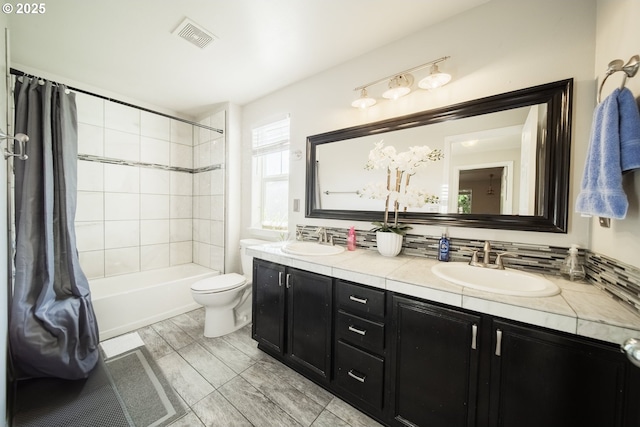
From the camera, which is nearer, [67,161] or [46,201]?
[46,201]

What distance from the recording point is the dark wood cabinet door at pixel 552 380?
2.40 feet

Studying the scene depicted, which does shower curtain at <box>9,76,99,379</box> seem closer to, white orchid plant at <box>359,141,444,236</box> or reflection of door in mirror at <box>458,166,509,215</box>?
white orchid plant at <box>359,141,444,236</box>

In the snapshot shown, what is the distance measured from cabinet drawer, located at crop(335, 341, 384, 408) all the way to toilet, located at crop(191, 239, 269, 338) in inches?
44.9

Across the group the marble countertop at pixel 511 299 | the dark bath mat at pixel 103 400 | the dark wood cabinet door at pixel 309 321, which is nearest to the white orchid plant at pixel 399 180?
the marble countertop at pixel 511 299

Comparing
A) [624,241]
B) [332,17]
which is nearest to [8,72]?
[332,17]

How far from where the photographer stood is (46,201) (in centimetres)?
146

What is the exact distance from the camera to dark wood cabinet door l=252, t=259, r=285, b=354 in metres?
1.61

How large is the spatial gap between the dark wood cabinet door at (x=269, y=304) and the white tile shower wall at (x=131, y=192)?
1.99 metres

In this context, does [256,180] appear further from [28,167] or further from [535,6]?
[535,6]

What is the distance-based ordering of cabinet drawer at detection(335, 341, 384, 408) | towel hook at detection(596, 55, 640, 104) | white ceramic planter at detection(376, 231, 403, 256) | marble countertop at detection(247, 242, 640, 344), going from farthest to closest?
white ceramic planter at detection(376, 231, 403, 256), cabinet drawer at detection(335, 341, 384, 408), towel hook at detection(596, 55, 640, 104), marble countertop at detection(247, 242, 640, 344)

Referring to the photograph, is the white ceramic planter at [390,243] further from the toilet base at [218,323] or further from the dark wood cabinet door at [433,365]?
the toilet base at [218,323]

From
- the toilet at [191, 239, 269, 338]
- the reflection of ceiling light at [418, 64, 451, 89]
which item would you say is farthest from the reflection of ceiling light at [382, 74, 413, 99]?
the toilet at [191, 239, 269, 338]

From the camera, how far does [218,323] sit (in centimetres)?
204

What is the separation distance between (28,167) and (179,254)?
1942 mm
